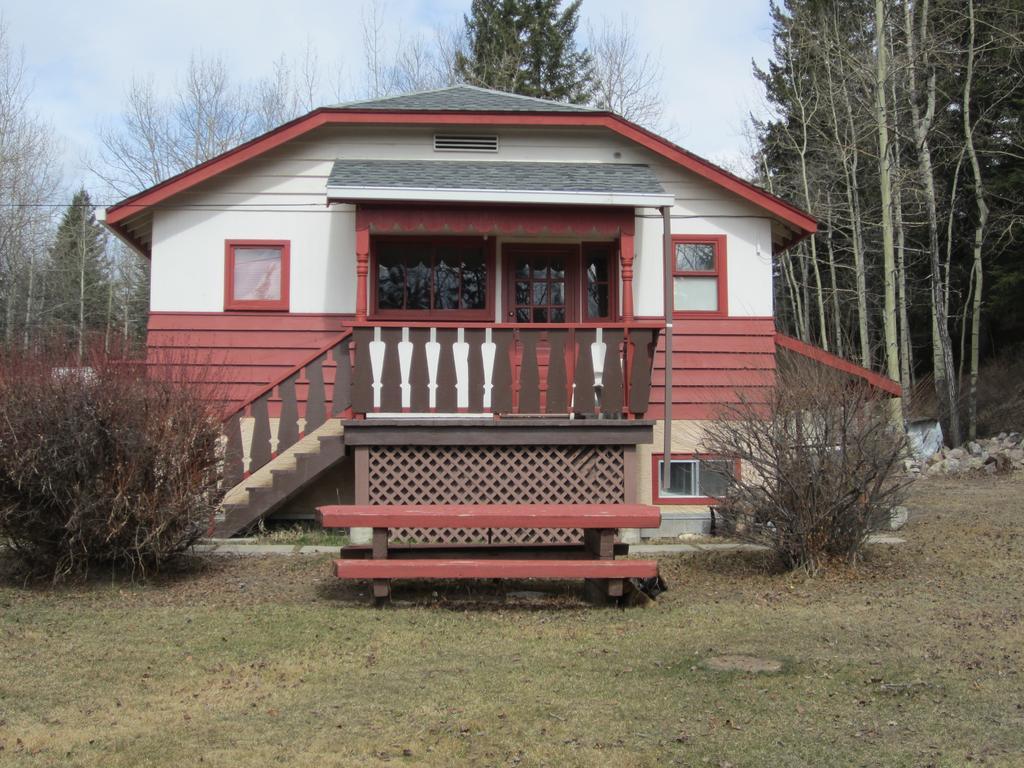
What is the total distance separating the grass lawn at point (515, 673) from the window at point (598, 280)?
4.28m

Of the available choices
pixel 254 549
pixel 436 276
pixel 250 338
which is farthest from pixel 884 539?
pixel 250 338

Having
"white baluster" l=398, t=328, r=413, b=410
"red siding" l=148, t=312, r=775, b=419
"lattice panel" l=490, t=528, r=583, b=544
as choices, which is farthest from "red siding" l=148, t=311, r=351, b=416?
"lattice panel" l=490, t=528, r=583, b=544

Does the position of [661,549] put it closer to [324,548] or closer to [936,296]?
[324,548]

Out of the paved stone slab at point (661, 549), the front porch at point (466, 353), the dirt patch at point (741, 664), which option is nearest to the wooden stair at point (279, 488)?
the front porch at point (466, 353)

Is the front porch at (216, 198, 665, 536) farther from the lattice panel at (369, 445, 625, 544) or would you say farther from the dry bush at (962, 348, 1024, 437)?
the dry bush at (962, 348, 1024, 437)

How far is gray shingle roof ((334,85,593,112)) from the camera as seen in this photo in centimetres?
1180

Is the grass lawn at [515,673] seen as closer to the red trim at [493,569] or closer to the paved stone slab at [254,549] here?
the red trim at [493,569]

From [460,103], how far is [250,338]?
4023 mm

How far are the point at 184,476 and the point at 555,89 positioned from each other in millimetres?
28130

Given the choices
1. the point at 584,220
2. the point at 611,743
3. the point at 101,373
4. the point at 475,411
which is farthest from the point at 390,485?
the point at 611,743

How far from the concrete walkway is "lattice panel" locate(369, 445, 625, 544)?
0.94 m

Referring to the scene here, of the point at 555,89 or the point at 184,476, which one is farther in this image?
the point at 555,89

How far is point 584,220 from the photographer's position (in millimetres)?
10969

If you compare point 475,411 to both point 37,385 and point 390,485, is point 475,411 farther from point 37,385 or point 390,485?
point 37,385
